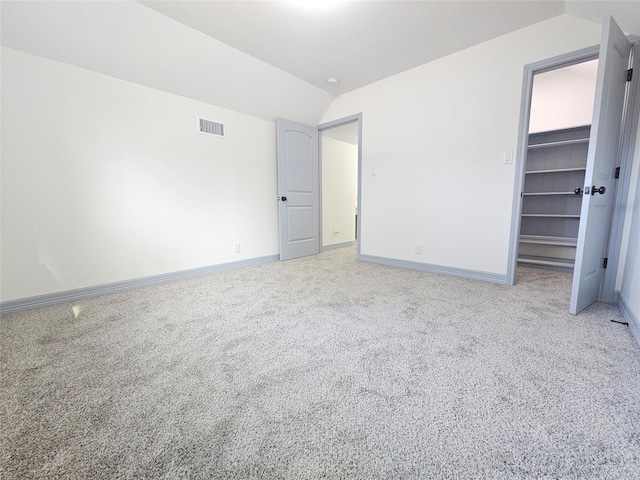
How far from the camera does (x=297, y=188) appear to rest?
12.4 ft

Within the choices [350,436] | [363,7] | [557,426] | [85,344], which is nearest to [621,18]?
[363,7]

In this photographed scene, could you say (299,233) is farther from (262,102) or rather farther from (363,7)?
(363,7)

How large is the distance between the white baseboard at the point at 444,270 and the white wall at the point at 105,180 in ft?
6.42

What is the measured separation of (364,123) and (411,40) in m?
1.07

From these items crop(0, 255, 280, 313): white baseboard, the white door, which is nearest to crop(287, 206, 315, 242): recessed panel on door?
the white door

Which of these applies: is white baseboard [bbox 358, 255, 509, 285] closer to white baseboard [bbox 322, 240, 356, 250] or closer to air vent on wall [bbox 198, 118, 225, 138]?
white baseboard [bbox 322, 240, 356, 250]

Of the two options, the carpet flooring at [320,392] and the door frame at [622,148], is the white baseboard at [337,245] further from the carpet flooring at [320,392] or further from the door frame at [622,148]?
the door frame at [622,148]

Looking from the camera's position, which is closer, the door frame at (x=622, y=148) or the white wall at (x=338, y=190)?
the door frame at (x=622, y=148)

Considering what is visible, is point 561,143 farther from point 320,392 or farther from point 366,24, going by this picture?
point 320,392

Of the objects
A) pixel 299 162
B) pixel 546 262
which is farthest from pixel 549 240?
pixel 299 162

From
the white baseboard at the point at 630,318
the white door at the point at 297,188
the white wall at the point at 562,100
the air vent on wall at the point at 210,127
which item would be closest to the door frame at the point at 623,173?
the white baseboard at the point at 630,318

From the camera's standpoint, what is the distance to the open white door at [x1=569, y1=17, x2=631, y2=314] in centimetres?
160

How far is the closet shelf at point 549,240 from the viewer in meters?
3.05

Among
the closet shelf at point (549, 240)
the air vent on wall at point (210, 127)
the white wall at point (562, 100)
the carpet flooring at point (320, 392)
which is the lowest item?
the carpet flooring at point (320, 392)
